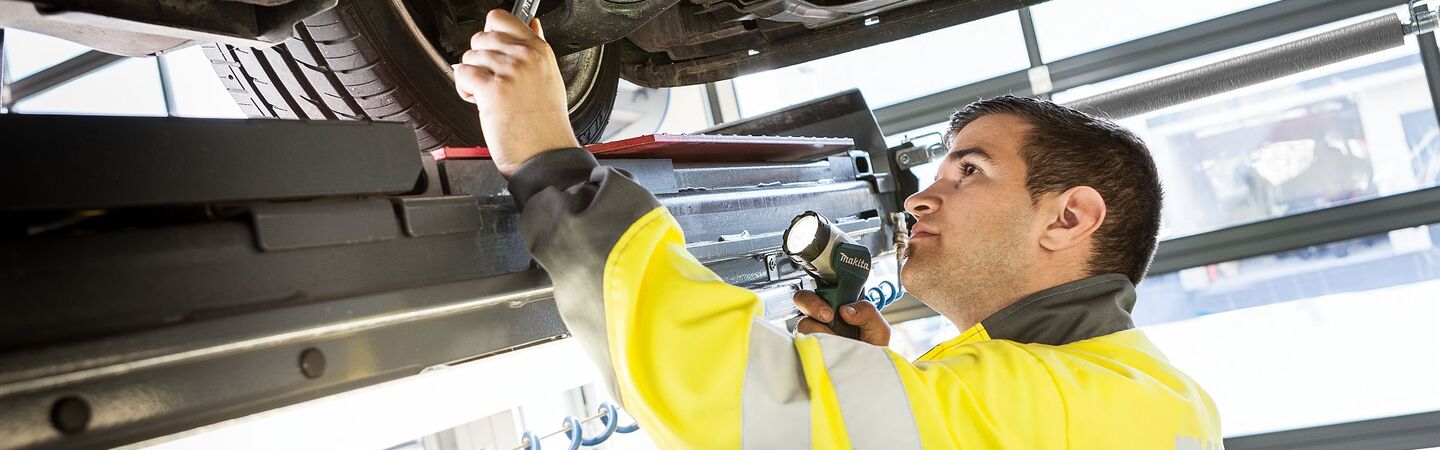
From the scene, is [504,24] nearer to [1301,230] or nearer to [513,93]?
[513,93]

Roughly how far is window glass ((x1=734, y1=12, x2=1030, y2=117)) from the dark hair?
229 cm

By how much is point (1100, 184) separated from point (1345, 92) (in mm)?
2738

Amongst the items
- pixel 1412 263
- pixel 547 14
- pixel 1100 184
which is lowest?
pixel 1412 263

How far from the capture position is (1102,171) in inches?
58.2

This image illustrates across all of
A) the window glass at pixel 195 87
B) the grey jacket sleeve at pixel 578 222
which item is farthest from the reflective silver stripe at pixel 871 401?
the window glass at pixel 195 87

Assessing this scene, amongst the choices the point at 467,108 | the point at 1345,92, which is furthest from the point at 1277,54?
the point at 467,108

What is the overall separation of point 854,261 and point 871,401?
1.03 ft

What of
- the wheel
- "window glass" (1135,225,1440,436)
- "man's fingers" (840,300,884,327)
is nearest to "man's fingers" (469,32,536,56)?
the wheel

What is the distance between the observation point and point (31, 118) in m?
0.63

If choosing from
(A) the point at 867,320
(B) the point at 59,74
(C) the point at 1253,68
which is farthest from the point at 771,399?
(B) the point at 59,74

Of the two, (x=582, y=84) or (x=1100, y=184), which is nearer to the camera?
(x=1100, y=184)

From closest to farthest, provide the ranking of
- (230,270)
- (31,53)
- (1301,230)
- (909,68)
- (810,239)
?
(230,270)
(810,239)
(1301,230)
(909,68)
(31,53)

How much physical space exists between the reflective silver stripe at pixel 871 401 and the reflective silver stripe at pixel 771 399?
42mm

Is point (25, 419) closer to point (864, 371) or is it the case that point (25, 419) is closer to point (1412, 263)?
point (864, 371)
